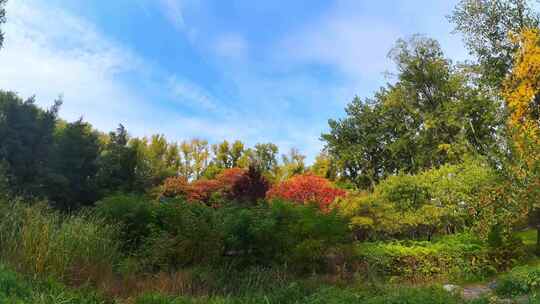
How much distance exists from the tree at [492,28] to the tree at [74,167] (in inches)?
786

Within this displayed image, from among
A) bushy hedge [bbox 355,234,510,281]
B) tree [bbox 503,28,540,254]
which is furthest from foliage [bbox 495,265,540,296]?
tree [bbox 503,28,540,254]

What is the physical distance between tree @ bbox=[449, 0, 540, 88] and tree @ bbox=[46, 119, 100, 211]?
1996 centimetres

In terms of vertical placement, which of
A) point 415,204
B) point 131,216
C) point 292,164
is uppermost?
point 292,164

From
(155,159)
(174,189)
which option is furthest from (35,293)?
(155,159)

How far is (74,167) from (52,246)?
1901cm

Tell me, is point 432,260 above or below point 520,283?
above

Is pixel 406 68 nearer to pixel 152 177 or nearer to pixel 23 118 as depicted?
pixel 152 177

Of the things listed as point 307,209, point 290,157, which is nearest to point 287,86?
point 307,209

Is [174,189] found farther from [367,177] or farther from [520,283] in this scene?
[520,283]

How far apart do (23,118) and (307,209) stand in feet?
60.8

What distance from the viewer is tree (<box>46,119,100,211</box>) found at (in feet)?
68.0

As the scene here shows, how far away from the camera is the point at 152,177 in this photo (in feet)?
84.9

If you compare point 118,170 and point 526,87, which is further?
point 118,170

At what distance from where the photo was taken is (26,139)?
20.1 m
